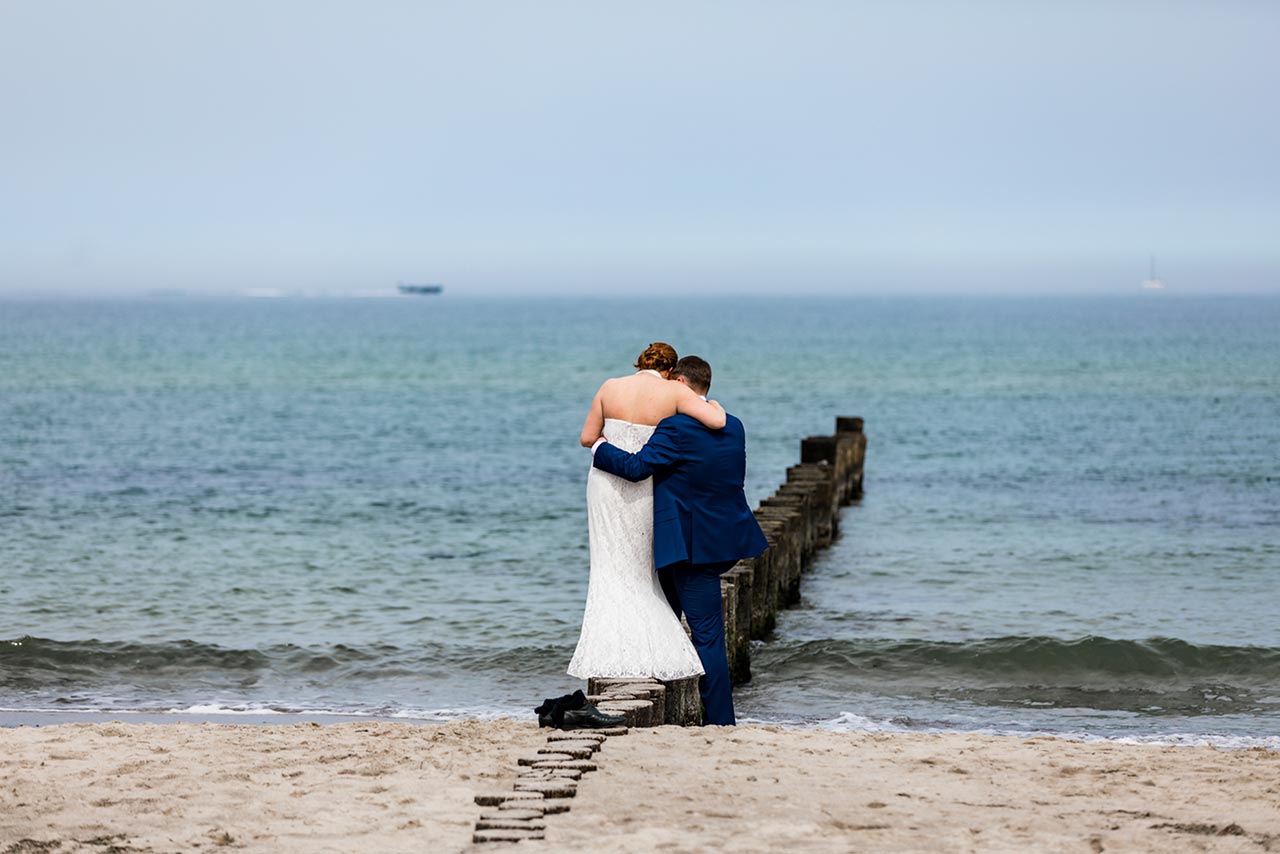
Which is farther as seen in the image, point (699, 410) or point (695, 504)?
point (695, 504)

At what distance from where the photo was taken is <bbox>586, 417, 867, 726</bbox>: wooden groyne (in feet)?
27.2

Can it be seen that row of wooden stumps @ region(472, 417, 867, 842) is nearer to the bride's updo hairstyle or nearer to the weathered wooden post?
the weathered wooden post

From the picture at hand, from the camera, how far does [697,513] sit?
8375mm

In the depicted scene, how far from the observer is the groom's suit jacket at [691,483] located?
8.23 meters

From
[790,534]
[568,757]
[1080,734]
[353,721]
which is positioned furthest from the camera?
[790,534]

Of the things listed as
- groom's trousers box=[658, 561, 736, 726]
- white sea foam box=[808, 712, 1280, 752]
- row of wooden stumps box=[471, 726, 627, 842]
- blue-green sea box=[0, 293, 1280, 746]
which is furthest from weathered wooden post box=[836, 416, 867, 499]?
row of wooden stumps box=[471, 726, 627, 842]

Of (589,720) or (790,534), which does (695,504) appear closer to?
(589,720)

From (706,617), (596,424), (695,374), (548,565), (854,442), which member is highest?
(695,374)

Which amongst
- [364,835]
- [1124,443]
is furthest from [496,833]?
[1124,443]

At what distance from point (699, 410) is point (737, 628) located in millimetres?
4164

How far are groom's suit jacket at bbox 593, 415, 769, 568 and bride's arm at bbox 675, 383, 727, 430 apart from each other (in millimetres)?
47

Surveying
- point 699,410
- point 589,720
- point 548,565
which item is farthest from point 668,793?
point 548,565

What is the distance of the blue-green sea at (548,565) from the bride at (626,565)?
308cm

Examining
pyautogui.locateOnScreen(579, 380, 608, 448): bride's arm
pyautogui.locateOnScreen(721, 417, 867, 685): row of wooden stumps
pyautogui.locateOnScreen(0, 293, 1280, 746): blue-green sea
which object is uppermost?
pyautogui.locateOnScreen(579, 380, 608, 448): bride's arm
